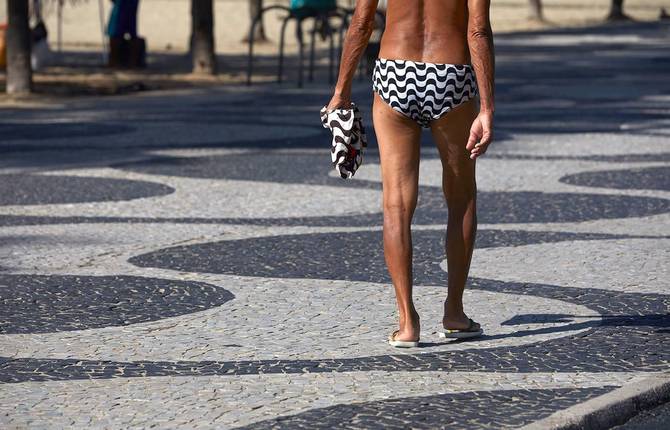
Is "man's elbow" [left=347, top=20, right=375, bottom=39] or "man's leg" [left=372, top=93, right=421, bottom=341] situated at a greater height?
"man's elbow" [left=347, top=20, right=375, bottom=39]

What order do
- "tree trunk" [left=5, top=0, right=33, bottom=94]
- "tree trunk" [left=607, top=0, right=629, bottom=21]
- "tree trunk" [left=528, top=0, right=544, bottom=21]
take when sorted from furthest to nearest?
"tree trunk" [left=528, top=0, right=544, bottom=21] → "tree trunk" [left=607, top=0, right=629, bottom=21] → "tree trunk" [left=5, top=0, right=33, bottom=94]

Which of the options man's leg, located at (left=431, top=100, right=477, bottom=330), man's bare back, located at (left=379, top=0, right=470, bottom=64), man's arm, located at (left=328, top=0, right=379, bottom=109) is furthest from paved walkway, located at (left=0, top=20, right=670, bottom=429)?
man's bare back, located at (left=379, top=0, right=470, bottom=64)

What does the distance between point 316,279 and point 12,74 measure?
1238cm

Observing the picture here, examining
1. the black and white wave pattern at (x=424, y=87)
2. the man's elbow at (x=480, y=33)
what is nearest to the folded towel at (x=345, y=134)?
the black and white wave pattern at (x=424, y=87)

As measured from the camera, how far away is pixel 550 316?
662 cm

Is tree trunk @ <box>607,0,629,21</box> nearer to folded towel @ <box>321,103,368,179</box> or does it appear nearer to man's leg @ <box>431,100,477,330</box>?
man's leg @ <box>431,100,477,330</box>

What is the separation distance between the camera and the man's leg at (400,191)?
6039 millimetres

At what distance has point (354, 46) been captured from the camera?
19.8 ft

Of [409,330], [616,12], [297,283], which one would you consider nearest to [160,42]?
[616,12]

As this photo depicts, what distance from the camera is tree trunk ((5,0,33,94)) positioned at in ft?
60.6

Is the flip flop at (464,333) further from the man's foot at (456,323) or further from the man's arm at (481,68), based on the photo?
the man's arm at (481,68)

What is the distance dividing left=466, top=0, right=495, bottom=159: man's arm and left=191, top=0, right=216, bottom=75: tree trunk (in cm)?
1671

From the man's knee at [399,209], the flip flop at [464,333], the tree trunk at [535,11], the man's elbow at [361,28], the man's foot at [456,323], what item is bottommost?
the tree trunk at [535,11]

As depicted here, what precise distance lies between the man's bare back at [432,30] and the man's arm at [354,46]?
0.34ft
